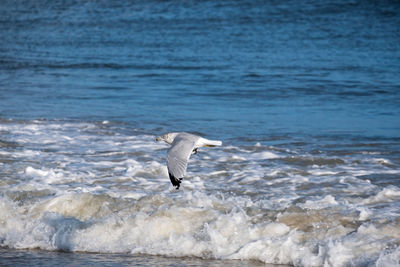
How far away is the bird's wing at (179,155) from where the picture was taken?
598 centimetres

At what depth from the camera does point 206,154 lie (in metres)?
9.34

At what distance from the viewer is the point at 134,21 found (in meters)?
31.6

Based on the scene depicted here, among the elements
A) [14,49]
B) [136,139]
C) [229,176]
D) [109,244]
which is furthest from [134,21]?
[109,244]

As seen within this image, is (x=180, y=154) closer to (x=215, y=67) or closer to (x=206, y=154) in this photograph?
(x=206, y=154)

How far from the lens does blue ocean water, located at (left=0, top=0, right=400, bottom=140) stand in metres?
12.3

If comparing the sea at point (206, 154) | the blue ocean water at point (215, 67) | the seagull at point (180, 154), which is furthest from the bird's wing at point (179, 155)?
the blue ocean water at point (215, 67)

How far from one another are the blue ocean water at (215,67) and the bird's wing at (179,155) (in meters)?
3.82

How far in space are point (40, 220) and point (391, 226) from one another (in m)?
3.10

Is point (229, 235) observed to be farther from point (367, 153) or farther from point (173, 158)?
point (367, 153)

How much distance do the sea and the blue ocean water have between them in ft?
0.26

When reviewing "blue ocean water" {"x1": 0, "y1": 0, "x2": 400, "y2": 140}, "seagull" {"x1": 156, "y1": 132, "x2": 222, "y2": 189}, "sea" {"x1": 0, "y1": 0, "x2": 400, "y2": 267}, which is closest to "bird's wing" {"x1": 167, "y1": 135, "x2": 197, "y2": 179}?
"seagull" {"x1": 156, "y1": 132, "x2": 222, "y2": 189}

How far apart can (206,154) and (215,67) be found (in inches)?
383

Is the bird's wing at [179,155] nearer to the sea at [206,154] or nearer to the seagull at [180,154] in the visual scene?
the seagull at [180,154]

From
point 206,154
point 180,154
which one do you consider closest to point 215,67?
point 206,154
